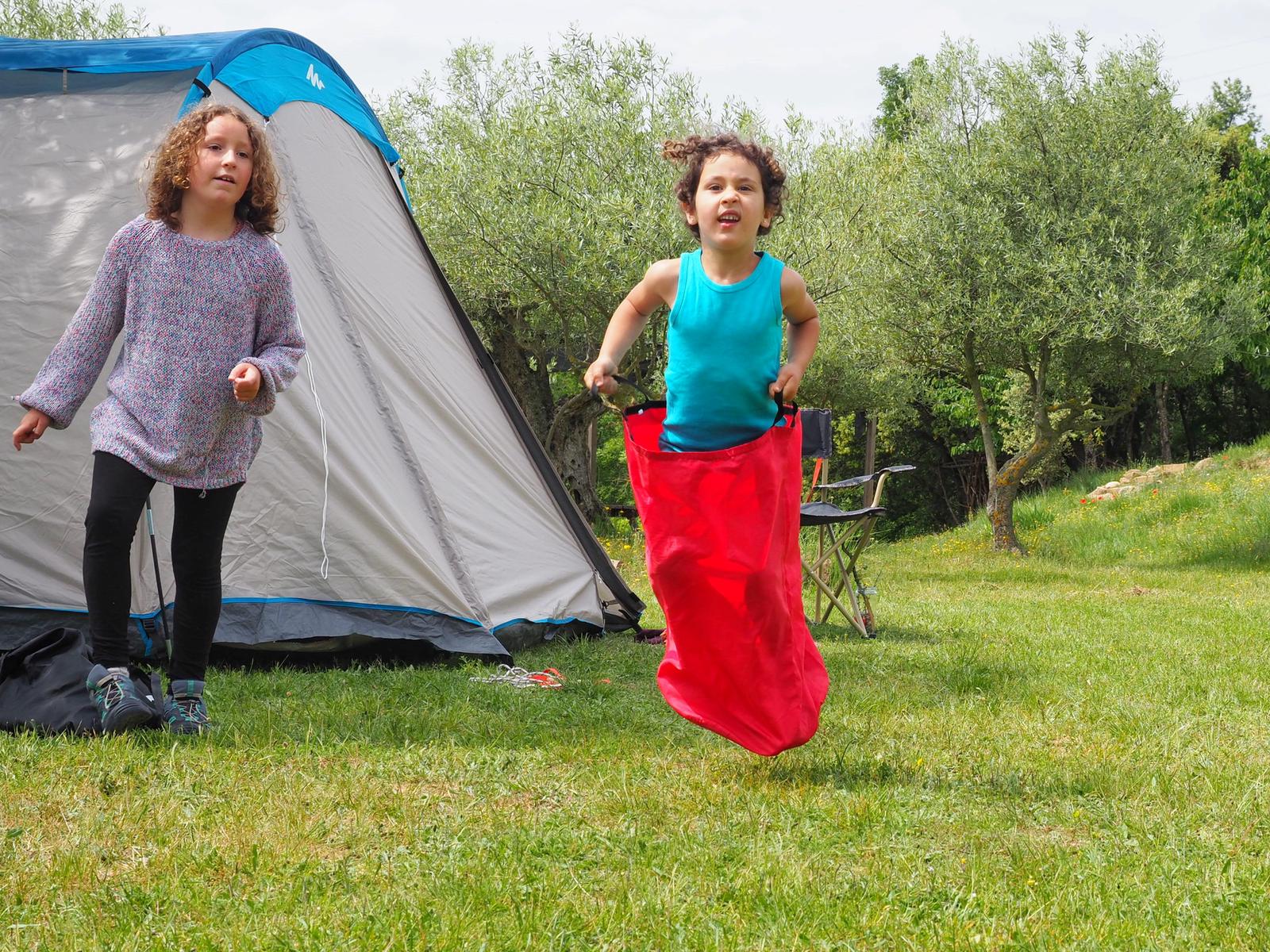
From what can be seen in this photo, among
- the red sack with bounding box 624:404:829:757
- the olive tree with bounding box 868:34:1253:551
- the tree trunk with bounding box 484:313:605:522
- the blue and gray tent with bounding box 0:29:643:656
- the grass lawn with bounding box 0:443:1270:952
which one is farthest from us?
the tree trunk with bounding box 484:313:605:522

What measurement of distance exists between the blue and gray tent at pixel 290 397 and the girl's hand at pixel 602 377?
76.2 inches

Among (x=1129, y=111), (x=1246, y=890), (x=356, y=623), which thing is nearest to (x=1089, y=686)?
(x=1246, y=890)

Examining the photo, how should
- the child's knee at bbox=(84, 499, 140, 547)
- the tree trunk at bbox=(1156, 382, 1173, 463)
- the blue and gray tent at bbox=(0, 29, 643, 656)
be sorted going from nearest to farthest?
the child's knee at bbox=(84, 499, 140, 547) → the blue and gray tent at bbox=(0, 29, 643, 656) → the tree trunk at bbox=(1156, 382, 1173, 463)

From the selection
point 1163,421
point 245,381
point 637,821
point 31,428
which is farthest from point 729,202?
point 1163,421

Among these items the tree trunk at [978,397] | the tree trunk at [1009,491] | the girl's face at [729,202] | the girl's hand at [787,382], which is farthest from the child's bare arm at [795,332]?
the tree trunk at [1009,491]

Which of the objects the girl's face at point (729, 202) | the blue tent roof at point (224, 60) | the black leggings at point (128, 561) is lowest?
the black leggings at point (128, 561)

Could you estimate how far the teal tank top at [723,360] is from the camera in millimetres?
2805

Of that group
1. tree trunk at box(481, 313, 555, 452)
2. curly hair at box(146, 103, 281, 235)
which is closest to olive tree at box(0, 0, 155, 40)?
tree trunk at box(481, 313, 555, 452)

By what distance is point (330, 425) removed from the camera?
4512mm

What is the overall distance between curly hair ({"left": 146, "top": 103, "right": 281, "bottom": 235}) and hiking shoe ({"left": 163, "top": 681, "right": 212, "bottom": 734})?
128 cm

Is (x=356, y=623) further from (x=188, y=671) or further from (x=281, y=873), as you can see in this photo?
(x=281, y=873)

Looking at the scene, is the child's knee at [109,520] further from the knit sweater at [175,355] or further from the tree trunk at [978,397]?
the tree trunk at [978,397]

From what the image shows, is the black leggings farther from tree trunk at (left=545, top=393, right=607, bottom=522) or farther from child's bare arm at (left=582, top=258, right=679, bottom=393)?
tree trunk at (left=545, top=393, right=607, bottom=522)

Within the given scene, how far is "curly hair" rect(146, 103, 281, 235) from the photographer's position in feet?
10.2
